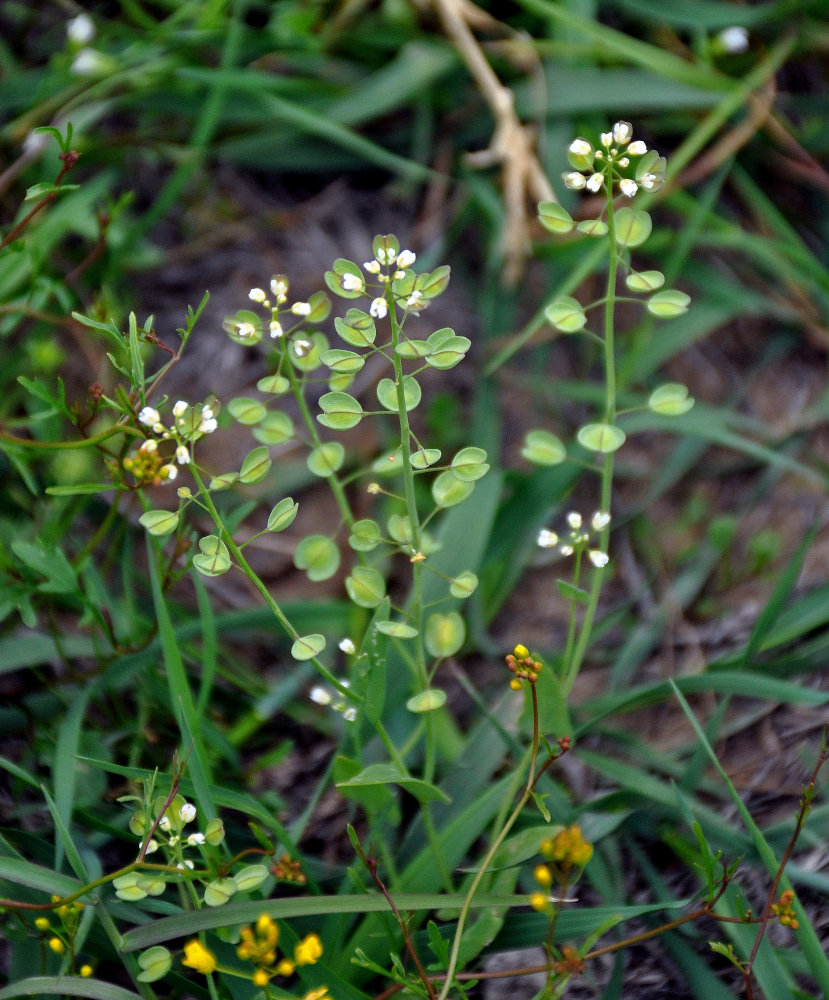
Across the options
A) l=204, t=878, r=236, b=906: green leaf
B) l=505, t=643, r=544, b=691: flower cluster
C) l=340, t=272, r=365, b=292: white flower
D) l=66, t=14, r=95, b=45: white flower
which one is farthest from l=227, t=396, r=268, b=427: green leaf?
l=66, t=14, r=95, b=45: white flower

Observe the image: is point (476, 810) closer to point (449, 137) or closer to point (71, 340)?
point (71, 340)

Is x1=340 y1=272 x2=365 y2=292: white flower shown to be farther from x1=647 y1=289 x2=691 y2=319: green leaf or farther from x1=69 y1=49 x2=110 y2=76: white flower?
x1=69 y1=49 x2=110 y2=76: white flower

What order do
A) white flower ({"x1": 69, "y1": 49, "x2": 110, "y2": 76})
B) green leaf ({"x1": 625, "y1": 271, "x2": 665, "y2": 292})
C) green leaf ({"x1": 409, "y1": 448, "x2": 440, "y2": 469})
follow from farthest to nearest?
white flower ({"x1": 69, "y1": 49, "x2": 110, "y2": 76})
green leaf ({"x1": 625, "y1": 271, "x2": 665, "y2": 292})
green leaf ({"x1": 409, "y1": 448, "x2": 440, "y2": 469})

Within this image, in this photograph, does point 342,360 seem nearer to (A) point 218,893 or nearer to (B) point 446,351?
(B) point 446,351

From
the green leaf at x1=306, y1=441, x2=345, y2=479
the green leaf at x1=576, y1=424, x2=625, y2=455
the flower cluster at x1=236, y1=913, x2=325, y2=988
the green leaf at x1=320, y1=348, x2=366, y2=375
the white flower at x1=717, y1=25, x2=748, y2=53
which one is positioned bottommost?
the flower cluster at x1=236, y1=913, x2=325, y2=988

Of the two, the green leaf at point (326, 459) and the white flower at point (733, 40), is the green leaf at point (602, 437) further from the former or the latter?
the white flower at point (733, 40)

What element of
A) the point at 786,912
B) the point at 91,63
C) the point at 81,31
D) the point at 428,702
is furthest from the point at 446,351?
the point at 81,31

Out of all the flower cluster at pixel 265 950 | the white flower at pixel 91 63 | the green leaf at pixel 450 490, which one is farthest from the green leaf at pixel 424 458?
the white flower at pixel 91 63
